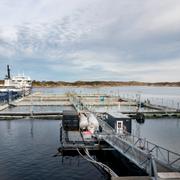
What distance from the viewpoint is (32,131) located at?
4616 cm

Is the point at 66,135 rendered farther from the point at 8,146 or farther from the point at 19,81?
the point at 19,81

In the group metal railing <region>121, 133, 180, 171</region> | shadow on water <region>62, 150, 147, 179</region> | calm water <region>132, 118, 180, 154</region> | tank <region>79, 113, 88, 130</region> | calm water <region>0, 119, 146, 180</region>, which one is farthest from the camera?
tank <region>79, 113, 88, 130</region>

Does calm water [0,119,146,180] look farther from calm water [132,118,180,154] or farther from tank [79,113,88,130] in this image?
calm water [132,118,180,154]

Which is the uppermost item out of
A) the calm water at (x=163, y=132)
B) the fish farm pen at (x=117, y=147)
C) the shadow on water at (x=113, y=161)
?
the fish farm pen at (x=117, y=147)

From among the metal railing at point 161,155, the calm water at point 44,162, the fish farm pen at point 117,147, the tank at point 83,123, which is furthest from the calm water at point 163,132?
the calm water at point 44,162

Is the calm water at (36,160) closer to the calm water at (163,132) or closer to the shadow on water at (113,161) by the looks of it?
the shadow on water at (113,161)

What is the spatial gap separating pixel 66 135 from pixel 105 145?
7.20m

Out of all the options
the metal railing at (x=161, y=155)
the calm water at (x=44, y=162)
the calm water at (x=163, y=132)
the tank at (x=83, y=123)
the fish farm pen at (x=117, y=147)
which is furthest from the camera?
the tank at (x=83, y=123)

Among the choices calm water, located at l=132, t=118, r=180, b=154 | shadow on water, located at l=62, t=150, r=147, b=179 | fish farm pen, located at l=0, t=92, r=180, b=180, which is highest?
fish farm pen, located at l=0, t=92, r=180, b=180

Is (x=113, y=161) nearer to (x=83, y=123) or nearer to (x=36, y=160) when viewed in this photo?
(x=36, y=160)

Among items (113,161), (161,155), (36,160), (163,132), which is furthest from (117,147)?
(163,132)

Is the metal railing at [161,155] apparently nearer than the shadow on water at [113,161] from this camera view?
Yes

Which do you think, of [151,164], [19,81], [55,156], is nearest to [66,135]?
[55,156]

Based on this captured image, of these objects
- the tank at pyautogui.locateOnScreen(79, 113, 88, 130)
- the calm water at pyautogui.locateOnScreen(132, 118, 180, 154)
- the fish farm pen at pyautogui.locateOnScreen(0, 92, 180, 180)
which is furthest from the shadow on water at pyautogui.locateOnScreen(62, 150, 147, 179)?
the tank at pyautogui.locateOnScreen(79, 113, 88, 130)
